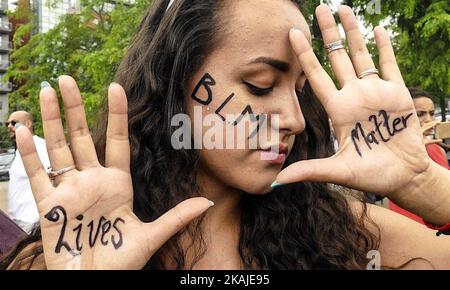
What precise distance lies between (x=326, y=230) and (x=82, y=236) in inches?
29.9

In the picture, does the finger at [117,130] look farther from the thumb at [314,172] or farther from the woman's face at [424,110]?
the woman's face at [424,110]

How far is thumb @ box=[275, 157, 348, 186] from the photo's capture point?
1.20 metres

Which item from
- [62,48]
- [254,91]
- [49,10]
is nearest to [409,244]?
[254,91]

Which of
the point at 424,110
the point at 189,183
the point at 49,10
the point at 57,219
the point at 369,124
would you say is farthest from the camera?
the point at 49,10

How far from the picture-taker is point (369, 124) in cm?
128

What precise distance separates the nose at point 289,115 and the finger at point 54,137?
1.82 feet

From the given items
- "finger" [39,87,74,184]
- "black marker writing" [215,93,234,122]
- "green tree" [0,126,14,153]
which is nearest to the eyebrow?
"black marker writing" [215,93,234,122]

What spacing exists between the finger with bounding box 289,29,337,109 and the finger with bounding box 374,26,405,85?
0.16 m

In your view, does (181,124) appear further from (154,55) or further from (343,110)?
(343,110)

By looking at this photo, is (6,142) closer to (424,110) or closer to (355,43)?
(424,110)

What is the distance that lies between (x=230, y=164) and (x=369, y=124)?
382 millimetres

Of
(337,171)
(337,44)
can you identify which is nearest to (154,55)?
(337,44)

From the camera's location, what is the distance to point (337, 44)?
52.3 inches

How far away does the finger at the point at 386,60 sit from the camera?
1314mm
